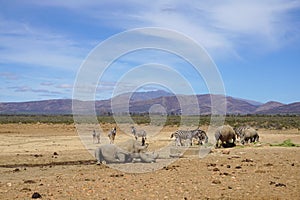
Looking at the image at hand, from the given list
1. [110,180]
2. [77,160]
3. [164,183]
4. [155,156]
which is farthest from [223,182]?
[77,160]

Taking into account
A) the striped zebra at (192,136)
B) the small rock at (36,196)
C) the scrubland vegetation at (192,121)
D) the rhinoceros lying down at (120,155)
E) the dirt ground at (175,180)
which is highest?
the scrubland vegetation at (192,121)

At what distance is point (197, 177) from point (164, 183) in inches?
67.1

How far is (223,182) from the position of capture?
49.3 feet

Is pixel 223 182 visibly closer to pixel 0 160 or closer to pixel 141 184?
pixel 141 184

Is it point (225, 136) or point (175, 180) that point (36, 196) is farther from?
point (225, 136)

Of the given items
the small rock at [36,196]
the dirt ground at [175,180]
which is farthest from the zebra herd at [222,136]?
the small rock at [36,196]

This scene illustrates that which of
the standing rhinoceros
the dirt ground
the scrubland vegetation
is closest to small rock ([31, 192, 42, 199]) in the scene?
the dirt ground

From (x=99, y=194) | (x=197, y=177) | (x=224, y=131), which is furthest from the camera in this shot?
(x=224, y=131)

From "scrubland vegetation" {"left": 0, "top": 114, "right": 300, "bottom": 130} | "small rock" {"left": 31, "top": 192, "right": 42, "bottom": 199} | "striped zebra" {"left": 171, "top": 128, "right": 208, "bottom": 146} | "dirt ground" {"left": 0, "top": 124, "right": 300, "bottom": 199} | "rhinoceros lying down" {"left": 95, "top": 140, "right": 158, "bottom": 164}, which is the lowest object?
"small rock" {"left": 31, "top": 192, "right": 42, "bottom": 199}

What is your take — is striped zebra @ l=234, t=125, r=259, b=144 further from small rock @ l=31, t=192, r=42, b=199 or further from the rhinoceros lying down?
small rock @ l=31, t=192, r=42, b=199

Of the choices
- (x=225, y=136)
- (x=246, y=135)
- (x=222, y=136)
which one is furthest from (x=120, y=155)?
(x=246, y=135)

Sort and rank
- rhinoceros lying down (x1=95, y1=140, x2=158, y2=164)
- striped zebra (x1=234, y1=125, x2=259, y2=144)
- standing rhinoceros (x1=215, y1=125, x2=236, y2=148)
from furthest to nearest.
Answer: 1. striped zebra (x1=234, y1=125, x2=259, y2=144)
2. standing rhinoceros (x1=215, y1=125, x2=236, y2=148)
3. rhinoceros lying down (x1=95, y1=140, x2=158, y2=164)

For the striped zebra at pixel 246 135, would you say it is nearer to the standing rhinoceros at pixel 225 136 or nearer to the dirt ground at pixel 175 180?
the standing rhinoceros at pixel 225 136

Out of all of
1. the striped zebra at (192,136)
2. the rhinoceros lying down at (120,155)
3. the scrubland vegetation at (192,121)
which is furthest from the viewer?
the scrubland vegetation at (192,121)
